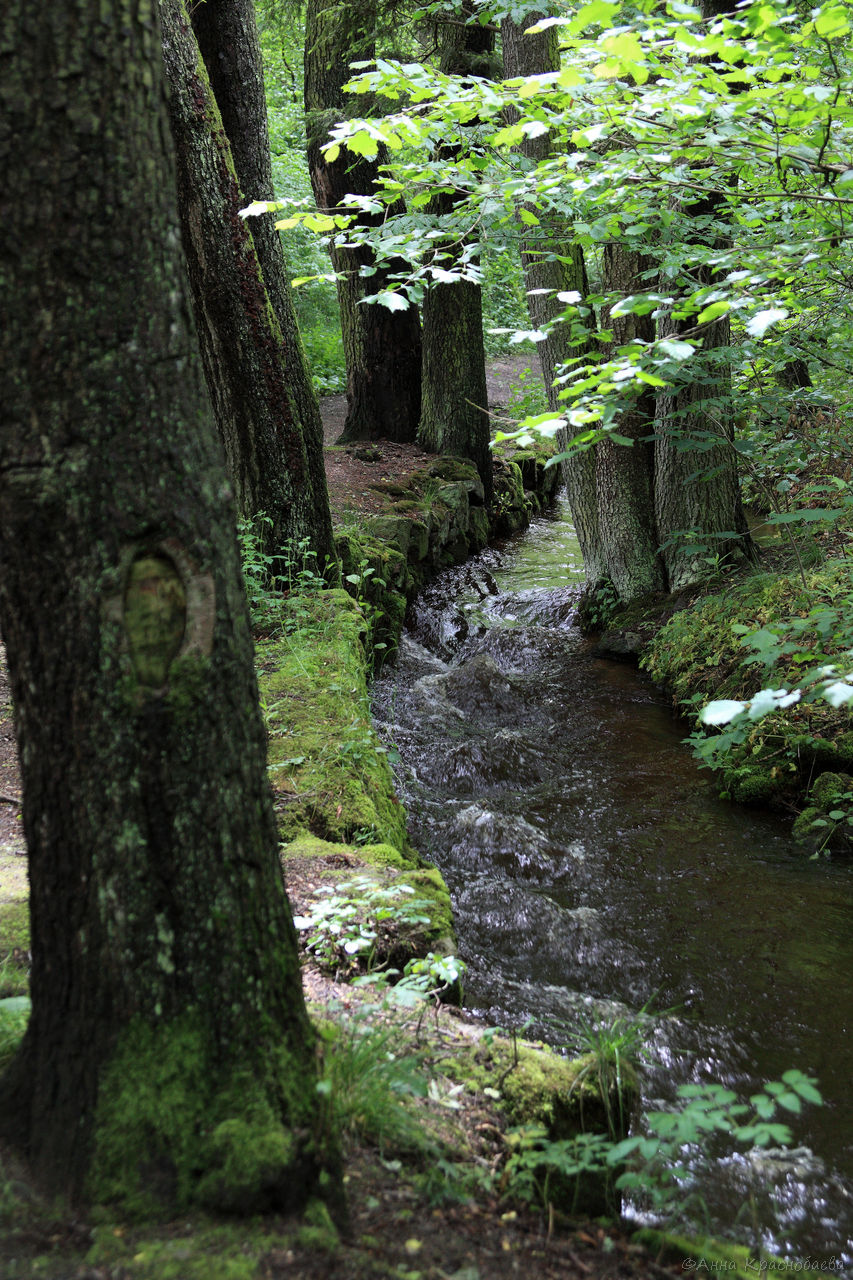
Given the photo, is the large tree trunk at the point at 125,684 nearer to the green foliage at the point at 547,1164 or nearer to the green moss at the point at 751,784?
the green foliage at the point at 547,1164

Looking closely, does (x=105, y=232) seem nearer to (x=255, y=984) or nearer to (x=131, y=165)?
(x=131, y=165)

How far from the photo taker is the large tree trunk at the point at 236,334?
215 inches

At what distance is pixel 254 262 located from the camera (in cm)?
602

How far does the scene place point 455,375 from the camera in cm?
1156

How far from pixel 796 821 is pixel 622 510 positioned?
422cm

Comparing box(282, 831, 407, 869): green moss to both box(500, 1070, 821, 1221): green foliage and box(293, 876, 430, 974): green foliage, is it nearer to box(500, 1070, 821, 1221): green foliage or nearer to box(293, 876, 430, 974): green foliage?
box(293, 876, 430, 974): green foliage

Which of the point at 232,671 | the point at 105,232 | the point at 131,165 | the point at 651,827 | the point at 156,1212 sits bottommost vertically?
the point at 651,827

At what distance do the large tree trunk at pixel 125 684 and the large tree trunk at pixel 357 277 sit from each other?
907cm

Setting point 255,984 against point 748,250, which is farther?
point 748,250

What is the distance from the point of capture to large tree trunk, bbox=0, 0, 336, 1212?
145cm

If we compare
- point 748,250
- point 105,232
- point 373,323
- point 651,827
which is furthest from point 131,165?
point 373,323

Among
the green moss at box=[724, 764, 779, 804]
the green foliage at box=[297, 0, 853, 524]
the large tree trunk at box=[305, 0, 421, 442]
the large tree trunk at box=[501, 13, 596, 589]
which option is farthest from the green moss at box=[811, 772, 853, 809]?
the large tree trunk at box=[305, 0, 421, 442]

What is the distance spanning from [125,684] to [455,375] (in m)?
10.8

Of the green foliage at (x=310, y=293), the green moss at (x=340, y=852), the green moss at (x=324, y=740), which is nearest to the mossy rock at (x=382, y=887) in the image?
the green moss at (x=340, y=852)
